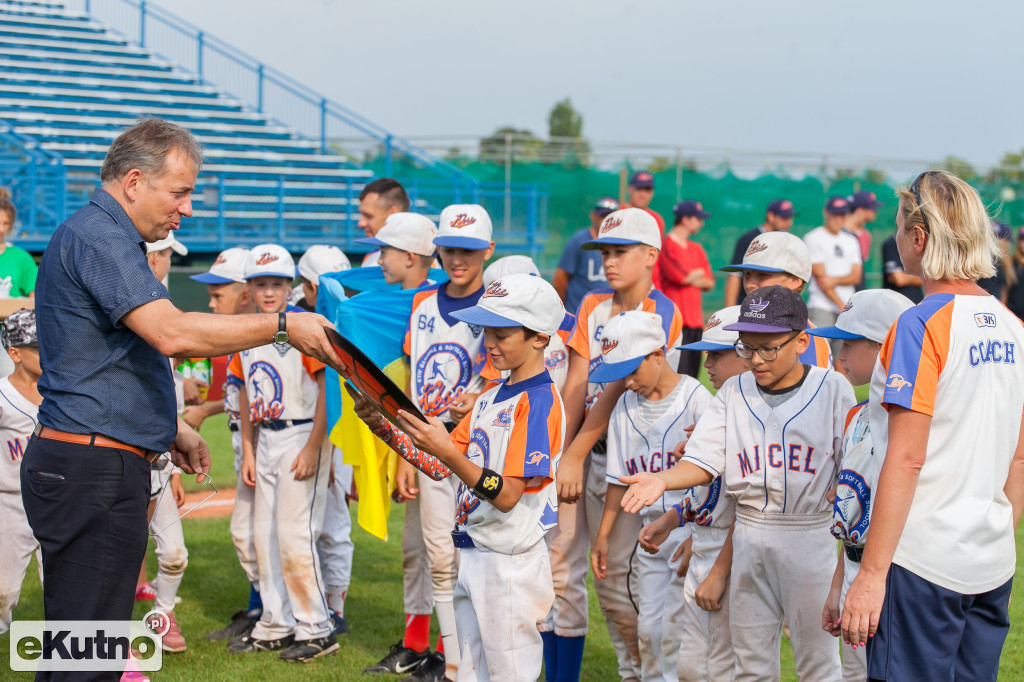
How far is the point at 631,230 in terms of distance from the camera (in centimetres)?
460

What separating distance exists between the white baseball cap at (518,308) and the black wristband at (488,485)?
1.94ft

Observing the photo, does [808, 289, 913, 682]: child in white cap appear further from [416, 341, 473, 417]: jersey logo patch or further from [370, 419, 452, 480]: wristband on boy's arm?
[416, 341, 473, 417]: jersey logo patch

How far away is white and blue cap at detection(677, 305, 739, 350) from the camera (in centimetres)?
406

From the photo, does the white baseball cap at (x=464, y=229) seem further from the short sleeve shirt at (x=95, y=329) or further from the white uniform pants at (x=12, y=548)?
the white uniform pants at (x=12, y=548)

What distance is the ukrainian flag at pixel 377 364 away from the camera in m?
4.82

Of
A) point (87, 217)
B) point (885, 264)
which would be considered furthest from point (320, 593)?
point (885, 264)

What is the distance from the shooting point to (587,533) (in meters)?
4.66

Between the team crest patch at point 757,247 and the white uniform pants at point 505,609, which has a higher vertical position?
the team crest patch at point 757,247

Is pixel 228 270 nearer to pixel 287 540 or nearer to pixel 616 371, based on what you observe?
pixel 287 540

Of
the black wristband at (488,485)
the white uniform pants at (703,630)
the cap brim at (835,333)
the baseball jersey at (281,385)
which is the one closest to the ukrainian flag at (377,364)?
the baseball jersey at (281,385)

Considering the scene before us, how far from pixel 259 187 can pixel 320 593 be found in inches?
533

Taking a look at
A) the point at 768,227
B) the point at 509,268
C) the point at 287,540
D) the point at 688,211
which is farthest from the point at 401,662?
the point at 688,211

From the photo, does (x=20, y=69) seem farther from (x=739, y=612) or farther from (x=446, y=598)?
(x=739, y=612)

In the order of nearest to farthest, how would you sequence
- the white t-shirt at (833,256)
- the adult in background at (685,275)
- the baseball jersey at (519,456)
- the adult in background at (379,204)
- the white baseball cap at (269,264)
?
1. the baseball jersey at (519,456)
2. the white baseball cap at (269,264)
3. the adult in background at (379,204)
4. the white t-shirt at (833,256)
5. the adult in background at (685,275)
